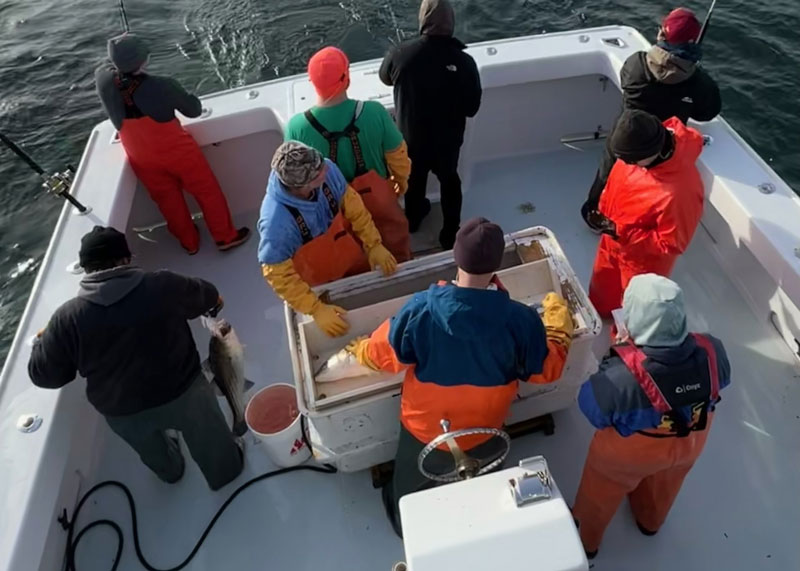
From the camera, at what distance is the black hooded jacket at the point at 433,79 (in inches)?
136

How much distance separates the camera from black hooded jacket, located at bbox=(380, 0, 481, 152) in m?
3.44

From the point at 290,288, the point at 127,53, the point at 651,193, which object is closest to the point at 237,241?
the point at 127,53

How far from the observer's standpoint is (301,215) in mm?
2803

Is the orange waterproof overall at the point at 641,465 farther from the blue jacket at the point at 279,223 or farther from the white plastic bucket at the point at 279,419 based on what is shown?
the blue jacket at the point at 279,223

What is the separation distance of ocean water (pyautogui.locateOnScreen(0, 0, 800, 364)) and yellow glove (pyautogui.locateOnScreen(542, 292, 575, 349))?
5.06 metres

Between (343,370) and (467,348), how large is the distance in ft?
2.29

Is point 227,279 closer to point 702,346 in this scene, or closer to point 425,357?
point 425,357

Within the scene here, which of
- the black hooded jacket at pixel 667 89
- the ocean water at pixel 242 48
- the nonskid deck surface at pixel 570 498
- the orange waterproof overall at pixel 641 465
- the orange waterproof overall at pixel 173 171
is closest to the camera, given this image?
the orange waterproof overall at pixel 641 465

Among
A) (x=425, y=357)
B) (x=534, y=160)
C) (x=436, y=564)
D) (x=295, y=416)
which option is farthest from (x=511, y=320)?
(x=534, y=160)

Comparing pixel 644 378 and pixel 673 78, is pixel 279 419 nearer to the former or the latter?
pixel 644 378

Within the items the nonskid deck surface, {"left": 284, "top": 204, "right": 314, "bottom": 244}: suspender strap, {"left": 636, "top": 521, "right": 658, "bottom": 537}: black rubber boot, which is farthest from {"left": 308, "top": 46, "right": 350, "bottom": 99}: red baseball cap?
{"left": 636, "top": 521, "right": 658, "bottom": 537}: black rubber boot

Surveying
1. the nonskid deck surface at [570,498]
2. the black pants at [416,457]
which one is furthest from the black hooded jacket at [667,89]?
the black pants at [416,457]

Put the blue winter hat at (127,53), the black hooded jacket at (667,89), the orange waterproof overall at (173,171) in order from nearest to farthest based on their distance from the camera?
the black hooded jacket at (667,89), the blue winter hat at (127,53), the orange waterproof overall at (173,171)

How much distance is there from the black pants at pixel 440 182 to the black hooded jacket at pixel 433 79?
0.13 meters
